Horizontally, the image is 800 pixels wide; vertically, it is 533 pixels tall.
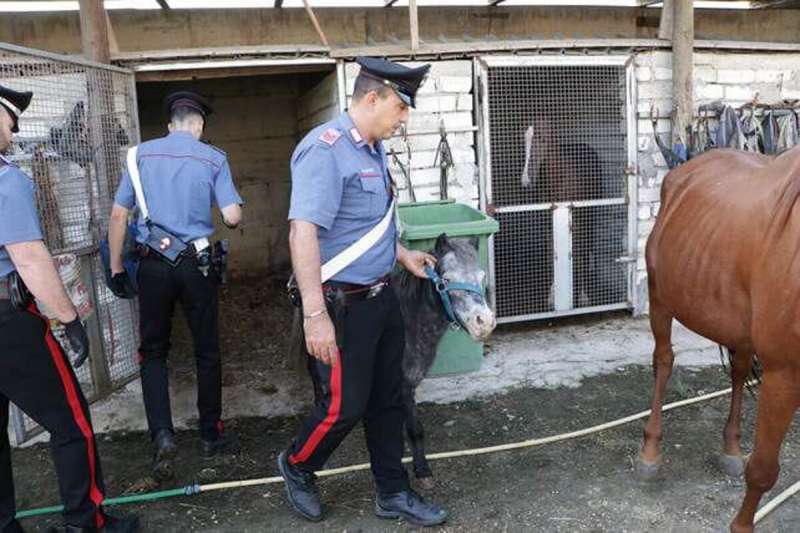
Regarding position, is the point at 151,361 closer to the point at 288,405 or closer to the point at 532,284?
the point at 288,405

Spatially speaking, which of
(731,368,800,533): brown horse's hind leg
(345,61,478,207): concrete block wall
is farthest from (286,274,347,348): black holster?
(345,61,478,207): concrete block wall

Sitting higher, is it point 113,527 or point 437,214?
point 437,214

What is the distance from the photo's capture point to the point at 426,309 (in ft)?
9.95

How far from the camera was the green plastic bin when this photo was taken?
413 centimetres

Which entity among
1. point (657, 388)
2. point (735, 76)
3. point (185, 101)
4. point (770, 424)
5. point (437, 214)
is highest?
point (735, 76)

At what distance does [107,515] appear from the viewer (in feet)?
9.13

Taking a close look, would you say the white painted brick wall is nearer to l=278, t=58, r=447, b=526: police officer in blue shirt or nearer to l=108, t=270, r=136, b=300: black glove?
l=278, t=58, r=447, b=526: police officer in blue shirt

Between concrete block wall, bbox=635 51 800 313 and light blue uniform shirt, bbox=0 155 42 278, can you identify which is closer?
light blue uniform shirt, bbox=0 155 42 278

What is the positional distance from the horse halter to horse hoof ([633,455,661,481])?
4.09ft

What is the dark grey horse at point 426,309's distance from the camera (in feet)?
9.37

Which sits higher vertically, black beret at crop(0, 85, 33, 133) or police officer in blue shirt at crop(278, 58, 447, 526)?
black beret at crop(0, 85, 33, 133)

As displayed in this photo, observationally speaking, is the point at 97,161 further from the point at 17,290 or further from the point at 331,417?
the point at 331,417

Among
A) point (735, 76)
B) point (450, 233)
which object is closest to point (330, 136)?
point (450, 233)

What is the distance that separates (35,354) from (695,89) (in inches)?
211
